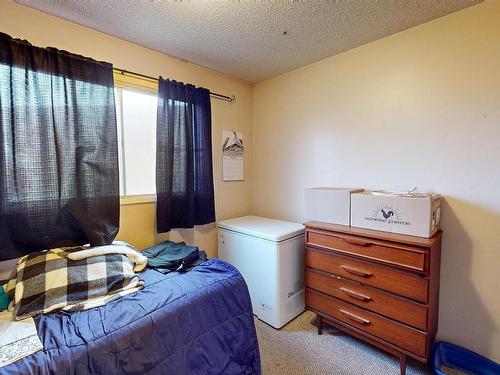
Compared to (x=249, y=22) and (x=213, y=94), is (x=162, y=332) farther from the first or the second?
(x=213, y=94)

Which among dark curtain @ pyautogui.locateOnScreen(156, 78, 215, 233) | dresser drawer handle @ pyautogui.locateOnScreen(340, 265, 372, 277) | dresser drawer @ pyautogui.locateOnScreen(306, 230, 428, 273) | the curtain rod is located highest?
the curtain rod

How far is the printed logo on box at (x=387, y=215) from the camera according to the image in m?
1.54

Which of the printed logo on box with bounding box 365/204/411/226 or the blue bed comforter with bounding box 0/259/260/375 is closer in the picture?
the blue bed comforter with bounding box 0/259/260/375

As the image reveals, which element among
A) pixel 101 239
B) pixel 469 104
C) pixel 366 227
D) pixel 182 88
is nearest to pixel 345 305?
pixel 366 227

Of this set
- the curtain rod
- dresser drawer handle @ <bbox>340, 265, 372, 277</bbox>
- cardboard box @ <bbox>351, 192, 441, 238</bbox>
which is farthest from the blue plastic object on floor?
the curtain rod

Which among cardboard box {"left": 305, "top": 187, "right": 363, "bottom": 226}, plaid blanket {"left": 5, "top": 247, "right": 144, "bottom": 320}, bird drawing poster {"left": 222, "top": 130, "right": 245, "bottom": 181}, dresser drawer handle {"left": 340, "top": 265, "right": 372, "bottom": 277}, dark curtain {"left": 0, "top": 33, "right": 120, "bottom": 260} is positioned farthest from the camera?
bird drawing poster {"left": 222, "top": 130, "right": 245, "bottom": 181}

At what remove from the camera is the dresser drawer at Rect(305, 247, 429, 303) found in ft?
4.62

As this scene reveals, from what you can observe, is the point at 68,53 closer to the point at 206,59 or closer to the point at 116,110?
the point at 116,110

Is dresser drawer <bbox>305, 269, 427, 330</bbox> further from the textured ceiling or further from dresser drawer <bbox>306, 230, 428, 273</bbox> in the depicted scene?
the textured ceiling

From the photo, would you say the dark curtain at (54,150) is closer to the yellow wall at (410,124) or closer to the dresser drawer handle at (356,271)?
the yellow wall at (410,124)

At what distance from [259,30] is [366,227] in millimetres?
1575

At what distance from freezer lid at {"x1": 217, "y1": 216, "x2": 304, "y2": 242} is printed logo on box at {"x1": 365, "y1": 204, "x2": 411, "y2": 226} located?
2.10ft

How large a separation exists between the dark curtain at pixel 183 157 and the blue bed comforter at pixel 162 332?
25.1 inches

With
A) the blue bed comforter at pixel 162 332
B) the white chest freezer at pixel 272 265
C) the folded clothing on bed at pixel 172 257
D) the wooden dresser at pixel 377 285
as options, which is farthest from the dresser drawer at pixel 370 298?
the folded clothing on bed at pixel 172 257
